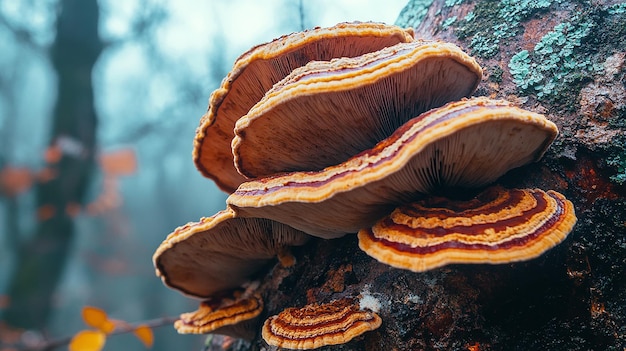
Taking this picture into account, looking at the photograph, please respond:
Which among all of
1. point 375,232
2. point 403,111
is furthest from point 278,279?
point 403,111

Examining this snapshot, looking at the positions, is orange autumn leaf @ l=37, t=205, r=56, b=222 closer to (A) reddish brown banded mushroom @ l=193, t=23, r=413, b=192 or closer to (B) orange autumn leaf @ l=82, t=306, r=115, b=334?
(B) orange autumn leaf @ l=82, t=306, r=115, b=334

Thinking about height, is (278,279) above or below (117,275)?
above

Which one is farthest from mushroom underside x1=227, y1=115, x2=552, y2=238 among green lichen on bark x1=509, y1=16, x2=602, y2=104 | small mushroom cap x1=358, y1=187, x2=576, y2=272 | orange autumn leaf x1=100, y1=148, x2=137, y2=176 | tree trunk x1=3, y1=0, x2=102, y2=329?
orange autumn leaf x1=100, y1=148, x2=137, y2=176

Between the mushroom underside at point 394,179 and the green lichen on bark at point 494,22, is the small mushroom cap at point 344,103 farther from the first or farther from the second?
the green lichen on bark at point 494,22

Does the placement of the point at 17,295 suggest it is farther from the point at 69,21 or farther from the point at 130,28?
the point at 130,28

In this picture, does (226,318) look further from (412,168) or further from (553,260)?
(553,260)

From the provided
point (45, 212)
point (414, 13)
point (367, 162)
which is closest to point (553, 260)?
point (367, 162)
